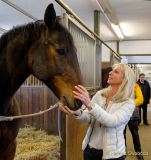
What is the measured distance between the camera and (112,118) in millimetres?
1354

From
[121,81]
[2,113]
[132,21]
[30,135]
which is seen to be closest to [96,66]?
Result: [30,135]

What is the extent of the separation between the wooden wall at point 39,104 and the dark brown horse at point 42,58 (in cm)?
141

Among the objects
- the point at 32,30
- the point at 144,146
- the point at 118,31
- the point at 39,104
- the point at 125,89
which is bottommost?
the point at 144,146

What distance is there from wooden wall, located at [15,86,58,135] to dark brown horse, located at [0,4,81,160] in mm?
1409

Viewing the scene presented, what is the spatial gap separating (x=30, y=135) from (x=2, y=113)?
1.61 m

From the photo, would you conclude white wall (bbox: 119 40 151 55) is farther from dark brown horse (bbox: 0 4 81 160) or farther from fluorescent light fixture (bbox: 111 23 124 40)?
dark brown horse (bbox: 0 4 81 160)

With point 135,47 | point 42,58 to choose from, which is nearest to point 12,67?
point 42,58

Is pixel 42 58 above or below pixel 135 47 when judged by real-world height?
below

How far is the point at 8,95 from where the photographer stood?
136 centimetres

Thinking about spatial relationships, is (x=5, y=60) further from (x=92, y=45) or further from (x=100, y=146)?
(x=92, y=45)

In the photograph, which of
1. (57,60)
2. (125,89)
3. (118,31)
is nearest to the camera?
(57,60)

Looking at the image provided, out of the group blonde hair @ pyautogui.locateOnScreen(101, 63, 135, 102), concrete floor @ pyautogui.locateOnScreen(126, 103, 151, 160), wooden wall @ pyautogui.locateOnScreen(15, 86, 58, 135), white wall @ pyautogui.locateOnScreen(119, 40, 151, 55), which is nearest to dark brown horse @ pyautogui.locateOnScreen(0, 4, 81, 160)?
blonde hair @ pyautogui.locateOnScreen(101, 63, 135, 102)

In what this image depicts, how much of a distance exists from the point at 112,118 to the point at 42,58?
18.8 inches

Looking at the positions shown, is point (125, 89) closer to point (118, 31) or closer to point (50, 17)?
point (50, 17)
